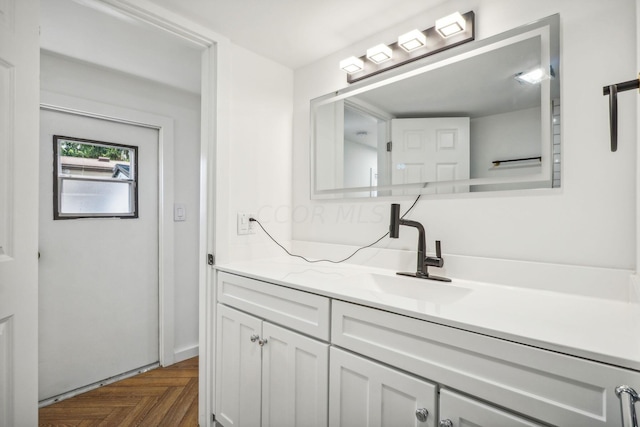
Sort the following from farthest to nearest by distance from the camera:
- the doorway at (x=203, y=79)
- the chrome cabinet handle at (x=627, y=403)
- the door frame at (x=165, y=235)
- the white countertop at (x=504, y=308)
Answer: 1. the door frame at (x=165, y=235)
2. the doorway at (x=203, y=79)
3. the white countertop at (x=504, y=308)
4. the chrome cabinet handle at (x=627, y=403)

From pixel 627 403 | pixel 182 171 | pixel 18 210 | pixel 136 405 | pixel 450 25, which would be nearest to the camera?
pixel 627 403

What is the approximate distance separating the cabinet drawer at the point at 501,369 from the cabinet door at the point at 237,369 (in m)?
0.61

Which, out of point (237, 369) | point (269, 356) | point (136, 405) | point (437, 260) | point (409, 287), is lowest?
point (136, 405)

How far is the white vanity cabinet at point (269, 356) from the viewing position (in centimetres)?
121

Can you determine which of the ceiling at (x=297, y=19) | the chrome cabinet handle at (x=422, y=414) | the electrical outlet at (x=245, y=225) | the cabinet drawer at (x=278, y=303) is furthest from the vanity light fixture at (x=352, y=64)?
the chrome cabinet handle at (x=422, y=414)

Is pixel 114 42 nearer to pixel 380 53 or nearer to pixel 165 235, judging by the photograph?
pixel 165 235

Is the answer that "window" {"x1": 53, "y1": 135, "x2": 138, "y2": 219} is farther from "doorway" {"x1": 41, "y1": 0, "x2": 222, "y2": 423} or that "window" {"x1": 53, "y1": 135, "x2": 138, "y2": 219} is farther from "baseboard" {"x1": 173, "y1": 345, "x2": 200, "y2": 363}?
"baseboard" {"x1": 173, "y1": 345, "x2": 200, "y2": 363}

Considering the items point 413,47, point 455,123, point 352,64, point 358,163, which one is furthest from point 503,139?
point 352,64

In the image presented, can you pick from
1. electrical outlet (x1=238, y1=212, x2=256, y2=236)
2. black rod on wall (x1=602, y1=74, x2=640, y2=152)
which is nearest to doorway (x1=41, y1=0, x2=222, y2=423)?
electrical outlet (x1=238, y1=212, x2=256, y2=236)

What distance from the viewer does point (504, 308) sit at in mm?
983

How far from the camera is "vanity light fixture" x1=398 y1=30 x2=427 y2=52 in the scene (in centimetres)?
148

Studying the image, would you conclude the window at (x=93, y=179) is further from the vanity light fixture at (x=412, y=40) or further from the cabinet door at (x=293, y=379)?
Answer: the vanity light fixture at (x=412, y=40)

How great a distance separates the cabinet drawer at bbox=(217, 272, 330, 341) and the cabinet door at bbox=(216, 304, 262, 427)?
6 cm

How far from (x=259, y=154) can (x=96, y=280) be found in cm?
142
